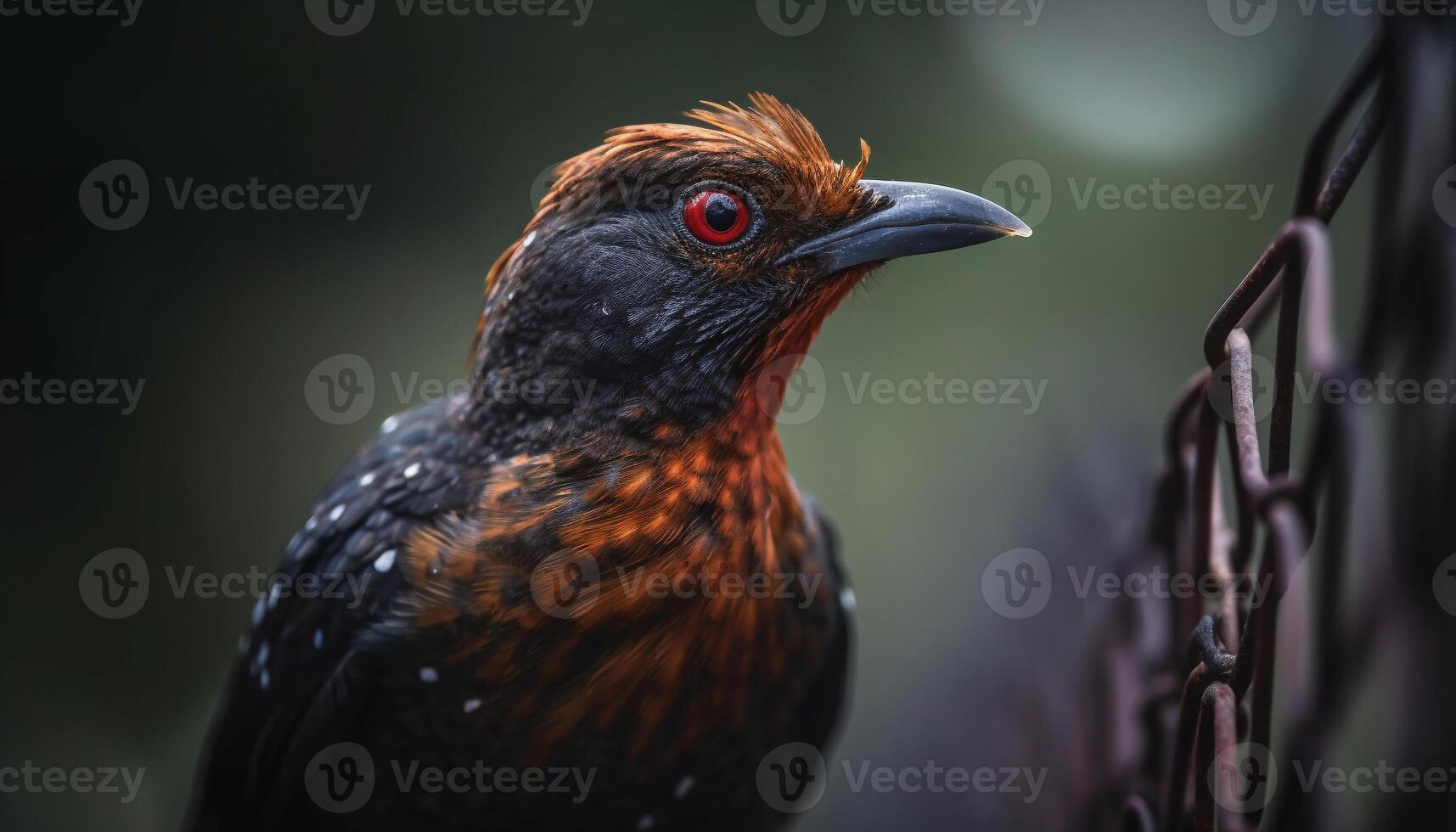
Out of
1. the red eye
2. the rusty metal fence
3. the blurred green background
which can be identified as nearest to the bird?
the red eye

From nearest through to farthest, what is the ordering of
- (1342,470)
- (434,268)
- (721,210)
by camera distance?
(1342,470) < (721,210) < (434,268)

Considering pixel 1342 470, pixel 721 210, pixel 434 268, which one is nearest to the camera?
pixel 1342 470

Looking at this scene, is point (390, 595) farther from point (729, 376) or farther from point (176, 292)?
point (176, 292)

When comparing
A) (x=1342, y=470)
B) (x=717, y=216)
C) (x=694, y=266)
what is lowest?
(x=1342, y=470)

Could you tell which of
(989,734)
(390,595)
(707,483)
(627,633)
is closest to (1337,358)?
(707,483)

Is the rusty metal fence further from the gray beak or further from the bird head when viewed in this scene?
the bird head

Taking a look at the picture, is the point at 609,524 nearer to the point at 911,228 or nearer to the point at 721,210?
the point at 721,210

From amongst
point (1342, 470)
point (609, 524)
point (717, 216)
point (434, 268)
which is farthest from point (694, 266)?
point (434, 268)
